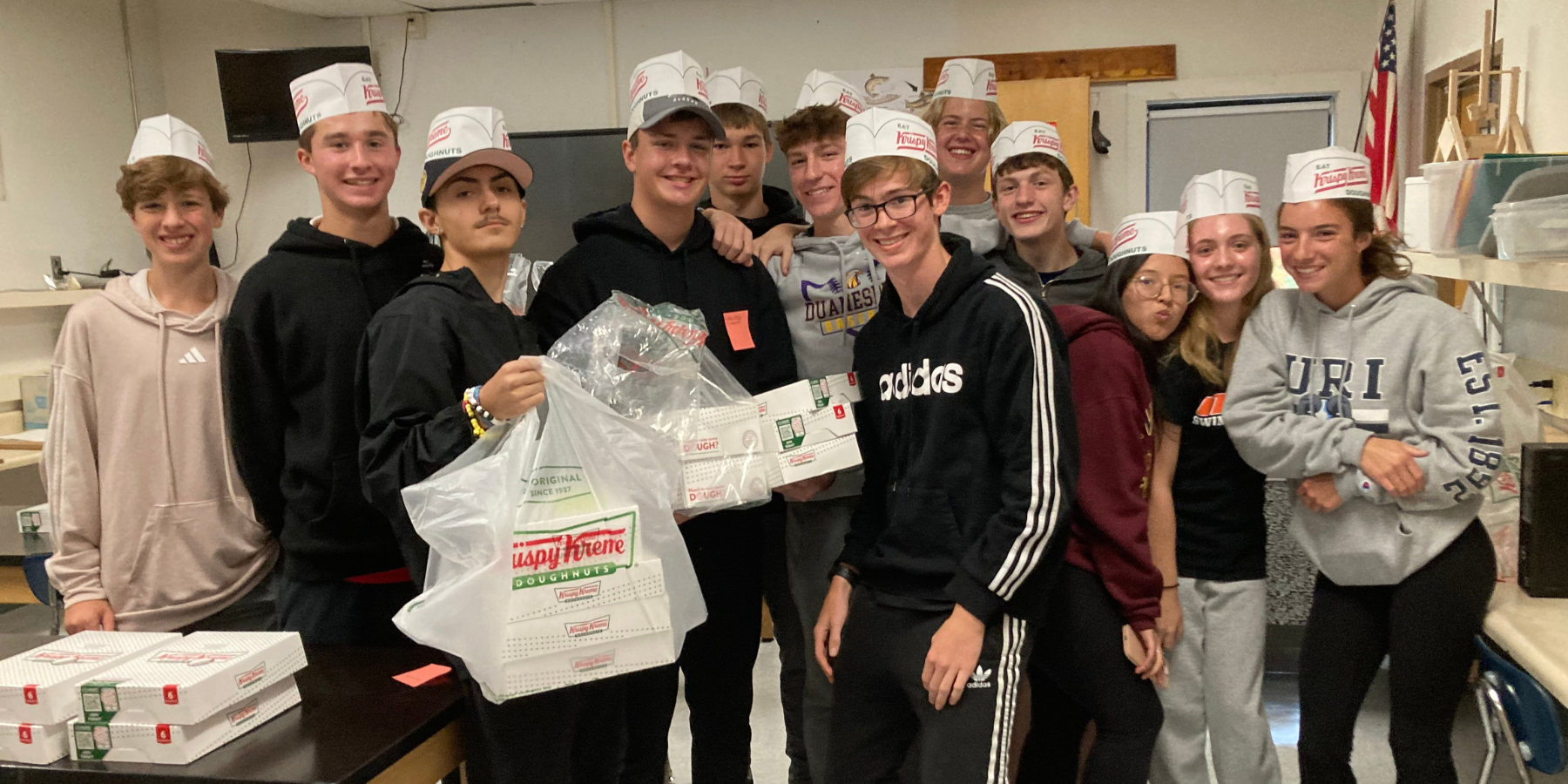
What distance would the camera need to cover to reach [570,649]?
1426mm

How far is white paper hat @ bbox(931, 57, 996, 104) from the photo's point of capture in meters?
2.62

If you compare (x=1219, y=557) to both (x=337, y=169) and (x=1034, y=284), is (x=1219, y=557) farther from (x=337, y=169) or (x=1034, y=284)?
(x=337, y=169)

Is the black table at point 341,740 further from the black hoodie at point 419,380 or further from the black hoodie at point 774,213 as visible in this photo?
the black hoodie at point 774,213

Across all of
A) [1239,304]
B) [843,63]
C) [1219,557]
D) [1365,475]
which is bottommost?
[1219,557]

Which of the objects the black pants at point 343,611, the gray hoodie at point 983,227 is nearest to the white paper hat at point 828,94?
the gray hoodie at point 983,227

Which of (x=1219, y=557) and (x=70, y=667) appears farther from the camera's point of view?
(x=1219, y=557)

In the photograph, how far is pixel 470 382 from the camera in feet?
5.37

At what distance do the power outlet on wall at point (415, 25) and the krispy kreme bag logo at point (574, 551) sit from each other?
564 centimetres

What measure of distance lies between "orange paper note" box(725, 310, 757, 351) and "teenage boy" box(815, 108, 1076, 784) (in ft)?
1.03

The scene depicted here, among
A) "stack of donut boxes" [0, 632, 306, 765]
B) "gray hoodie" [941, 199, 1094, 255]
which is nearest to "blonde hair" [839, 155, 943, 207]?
"gray hoodie" [941, 199, 1094, 255]

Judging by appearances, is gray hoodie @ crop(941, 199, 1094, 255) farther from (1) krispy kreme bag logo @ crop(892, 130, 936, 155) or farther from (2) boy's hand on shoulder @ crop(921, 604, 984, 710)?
(2) boy's hand on shoulder @ crop(921, 604, 984, 710)

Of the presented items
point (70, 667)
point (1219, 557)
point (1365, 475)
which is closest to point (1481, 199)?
point (1365, 475)

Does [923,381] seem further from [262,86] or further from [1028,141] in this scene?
[262,86]

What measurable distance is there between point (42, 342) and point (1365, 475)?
6.28 metres
